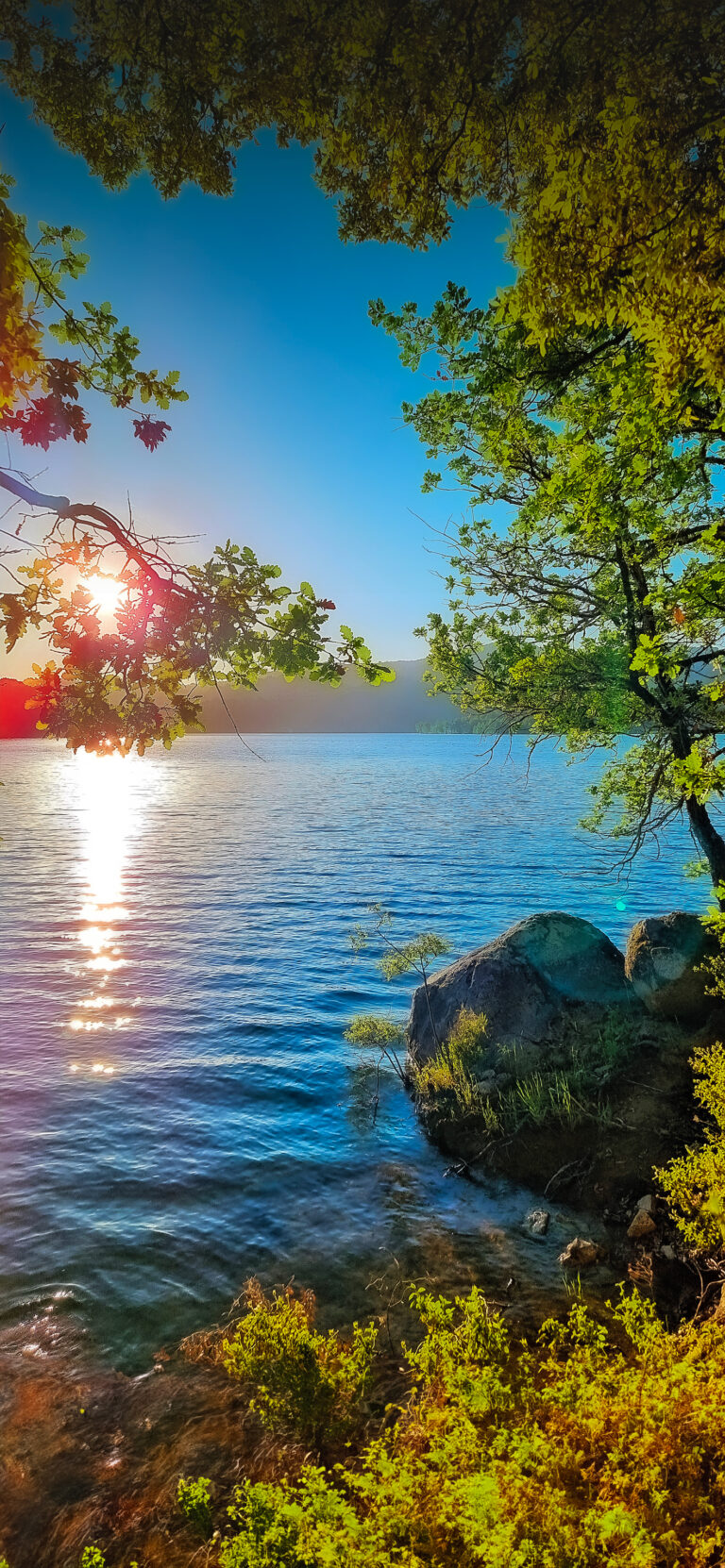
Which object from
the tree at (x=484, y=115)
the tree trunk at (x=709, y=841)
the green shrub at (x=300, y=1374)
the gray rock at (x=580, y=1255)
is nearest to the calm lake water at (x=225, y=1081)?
the gray rock at (x=580, y=1255)

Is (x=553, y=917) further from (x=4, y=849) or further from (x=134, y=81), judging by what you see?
(x=4, y=849)

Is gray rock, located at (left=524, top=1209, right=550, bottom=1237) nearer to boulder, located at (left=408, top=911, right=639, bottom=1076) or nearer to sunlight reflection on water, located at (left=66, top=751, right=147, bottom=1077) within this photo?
boulder, located at (left=408, top=911, right=639, bottom=1076)

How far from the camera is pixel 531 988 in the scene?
1463 cm

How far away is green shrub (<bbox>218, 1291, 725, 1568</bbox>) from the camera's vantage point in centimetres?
396

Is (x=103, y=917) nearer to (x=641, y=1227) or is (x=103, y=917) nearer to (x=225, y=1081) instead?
(x=225, y=1081)

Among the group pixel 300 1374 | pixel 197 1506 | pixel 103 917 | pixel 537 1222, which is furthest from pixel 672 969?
pixel 103 917

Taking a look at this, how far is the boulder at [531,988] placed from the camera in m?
14.3

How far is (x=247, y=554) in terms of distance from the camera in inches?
239

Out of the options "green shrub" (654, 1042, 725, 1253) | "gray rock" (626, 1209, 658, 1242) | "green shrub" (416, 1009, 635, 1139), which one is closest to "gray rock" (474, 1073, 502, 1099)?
"green shrub" (416, 1009, 635, 1139)

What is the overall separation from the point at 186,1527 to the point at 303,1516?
117 inches

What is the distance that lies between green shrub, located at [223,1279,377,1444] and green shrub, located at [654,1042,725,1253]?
4.09m

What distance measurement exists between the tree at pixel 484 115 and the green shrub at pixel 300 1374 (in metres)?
9.96

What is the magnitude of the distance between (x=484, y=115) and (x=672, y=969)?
14271 mm

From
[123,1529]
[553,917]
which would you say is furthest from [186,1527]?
[553,917]
